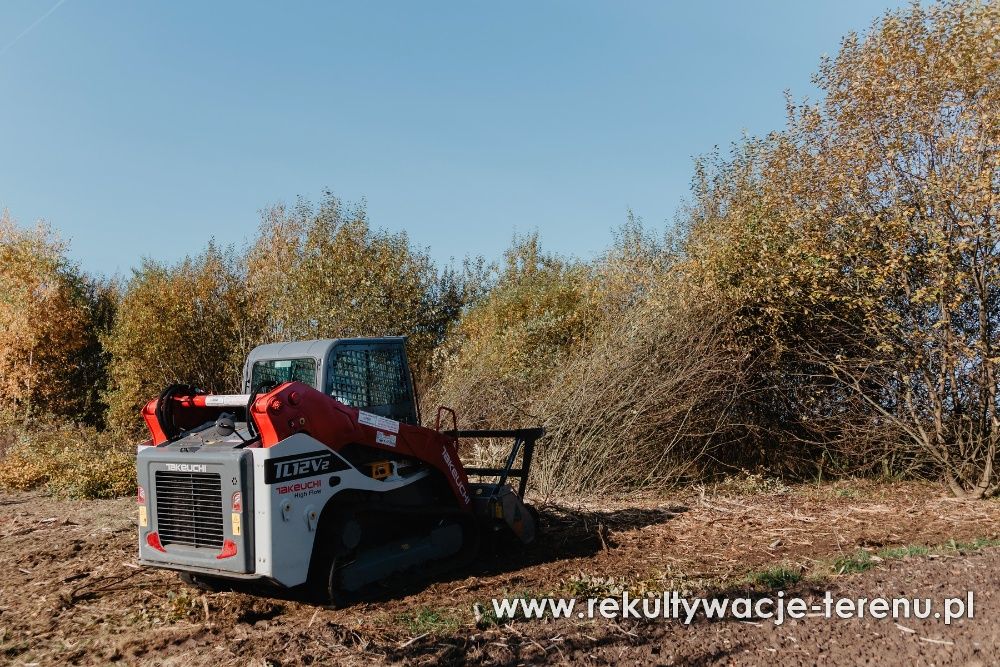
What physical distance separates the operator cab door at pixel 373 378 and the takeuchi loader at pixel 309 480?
10mm

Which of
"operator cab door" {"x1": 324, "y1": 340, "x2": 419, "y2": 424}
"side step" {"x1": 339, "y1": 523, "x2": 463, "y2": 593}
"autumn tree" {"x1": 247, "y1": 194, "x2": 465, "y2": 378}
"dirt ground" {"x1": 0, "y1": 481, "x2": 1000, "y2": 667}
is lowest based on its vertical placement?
"dirt ground" {"x1": 0, "y1": 481, "x2": 1000, "y2": 667}

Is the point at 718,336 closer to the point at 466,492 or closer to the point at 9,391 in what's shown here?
the point at 466,492

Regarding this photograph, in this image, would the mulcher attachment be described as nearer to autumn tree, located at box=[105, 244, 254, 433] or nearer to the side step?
the side step

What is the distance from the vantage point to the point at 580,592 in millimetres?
5551

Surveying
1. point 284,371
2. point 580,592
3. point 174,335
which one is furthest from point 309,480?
point 174,335

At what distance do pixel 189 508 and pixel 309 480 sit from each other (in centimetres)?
90

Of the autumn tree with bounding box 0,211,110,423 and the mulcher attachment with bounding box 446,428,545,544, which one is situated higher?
the autumn tree with bounding box 0,211,110,423

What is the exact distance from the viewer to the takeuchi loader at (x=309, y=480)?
202 inches

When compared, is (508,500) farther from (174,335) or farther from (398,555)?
(174,335)

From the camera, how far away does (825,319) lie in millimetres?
10523

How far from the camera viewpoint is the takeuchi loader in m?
5.13

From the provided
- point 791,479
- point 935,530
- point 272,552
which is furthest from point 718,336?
point 272,552

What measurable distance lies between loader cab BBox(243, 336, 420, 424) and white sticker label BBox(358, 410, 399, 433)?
1.06 feet

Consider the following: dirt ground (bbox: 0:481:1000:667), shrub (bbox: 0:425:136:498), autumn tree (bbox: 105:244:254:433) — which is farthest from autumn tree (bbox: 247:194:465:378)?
dirt ground (bbox: 0:481:1000:667)
